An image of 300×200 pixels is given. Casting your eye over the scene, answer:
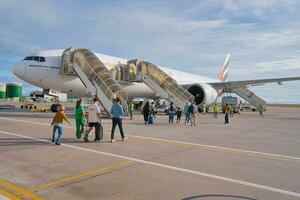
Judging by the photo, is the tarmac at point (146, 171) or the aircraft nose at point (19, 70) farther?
the aircraft nose at point (19, 70)

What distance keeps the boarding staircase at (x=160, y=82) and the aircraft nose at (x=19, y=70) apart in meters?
8.28

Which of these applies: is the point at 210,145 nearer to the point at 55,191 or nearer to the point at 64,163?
the point at 64,163

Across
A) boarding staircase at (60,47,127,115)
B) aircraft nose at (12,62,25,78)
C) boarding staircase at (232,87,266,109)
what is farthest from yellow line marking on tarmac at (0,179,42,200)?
boarding staircase at (232,87,266,109)

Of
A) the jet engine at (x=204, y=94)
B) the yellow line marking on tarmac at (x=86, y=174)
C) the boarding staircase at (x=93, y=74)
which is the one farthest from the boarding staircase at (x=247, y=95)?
the yellow line marking on tarmac at (x=86, y=174)

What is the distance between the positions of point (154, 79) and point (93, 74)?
643cm

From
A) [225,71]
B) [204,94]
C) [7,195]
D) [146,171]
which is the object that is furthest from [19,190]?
[225,71]

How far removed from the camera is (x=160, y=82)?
71.1 feet

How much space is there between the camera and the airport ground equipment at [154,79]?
20719 mm

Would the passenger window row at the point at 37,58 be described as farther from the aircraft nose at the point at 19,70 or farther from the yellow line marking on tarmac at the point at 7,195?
the yellow line marking on tarmac at the point at 7,195

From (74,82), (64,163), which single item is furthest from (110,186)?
(74,82)

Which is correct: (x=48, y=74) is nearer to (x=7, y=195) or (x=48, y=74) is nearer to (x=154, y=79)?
(x=154, y=79)

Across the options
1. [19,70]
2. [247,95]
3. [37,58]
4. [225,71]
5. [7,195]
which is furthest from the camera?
[225,71]

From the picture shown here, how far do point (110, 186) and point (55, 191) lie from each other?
87 centimetres

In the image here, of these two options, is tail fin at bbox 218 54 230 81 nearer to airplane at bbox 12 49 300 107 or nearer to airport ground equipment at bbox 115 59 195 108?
airplane at bbox 12 49 300 107
